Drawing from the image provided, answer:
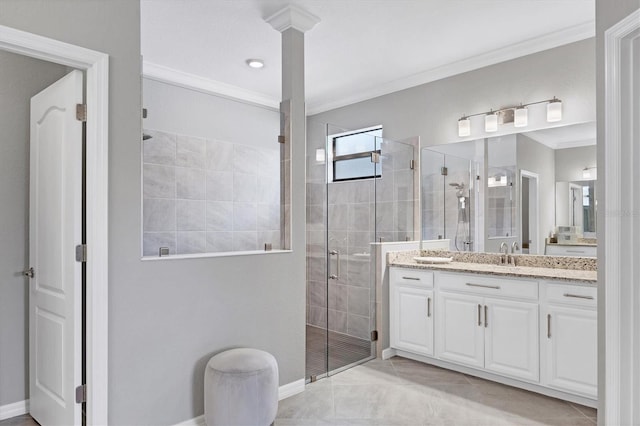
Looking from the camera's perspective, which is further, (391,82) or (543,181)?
(391,82)

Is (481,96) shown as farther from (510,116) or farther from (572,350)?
(572,350)

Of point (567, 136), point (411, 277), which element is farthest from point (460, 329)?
point (567, 136)

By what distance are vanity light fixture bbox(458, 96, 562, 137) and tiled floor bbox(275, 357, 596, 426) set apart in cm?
217

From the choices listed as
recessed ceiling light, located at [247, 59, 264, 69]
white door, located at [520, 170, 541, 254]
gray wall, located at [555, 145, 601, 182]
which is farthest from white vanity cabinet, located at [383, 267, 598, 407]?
recessed ceiling light, located at [247, 59, 264, 69]

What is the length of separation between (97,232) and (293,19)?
1.99 m

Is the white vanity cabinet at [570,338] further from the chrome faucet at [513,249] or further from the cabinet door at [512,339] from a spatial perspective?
the chrome faucet at [513,249]

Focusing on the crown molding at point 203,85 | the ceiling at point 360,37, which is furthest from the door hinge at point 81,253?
the crown molding at point 203,85

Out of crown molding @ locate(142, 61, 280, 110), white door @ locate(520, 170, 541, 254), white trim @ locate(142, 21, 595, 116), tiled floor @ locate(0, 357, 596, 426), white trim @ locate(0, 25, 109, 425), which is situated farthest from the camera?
crown molding @ locate(142, 61, 280, 110)

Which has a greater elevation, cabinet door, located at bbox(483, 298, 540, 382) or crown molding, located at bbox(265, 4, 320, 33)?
crown molding, located at bbox(265, 4, 320, 33)

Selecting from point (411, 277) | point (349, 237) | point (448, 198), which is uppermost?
point (448, 198)

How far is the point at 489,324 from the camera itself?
310cm

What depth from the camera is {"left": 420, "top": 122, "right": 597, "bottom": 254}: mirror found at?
3.24 m

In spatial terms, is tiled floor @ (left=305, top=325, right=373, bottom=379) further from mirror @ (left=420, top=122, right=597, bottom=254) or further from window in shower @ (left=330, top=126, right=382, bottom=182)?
window in shower @ (left=330, top=126, right=382, bottom=182)

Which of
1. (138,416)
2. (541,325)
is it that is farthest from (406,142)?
(138,416)
